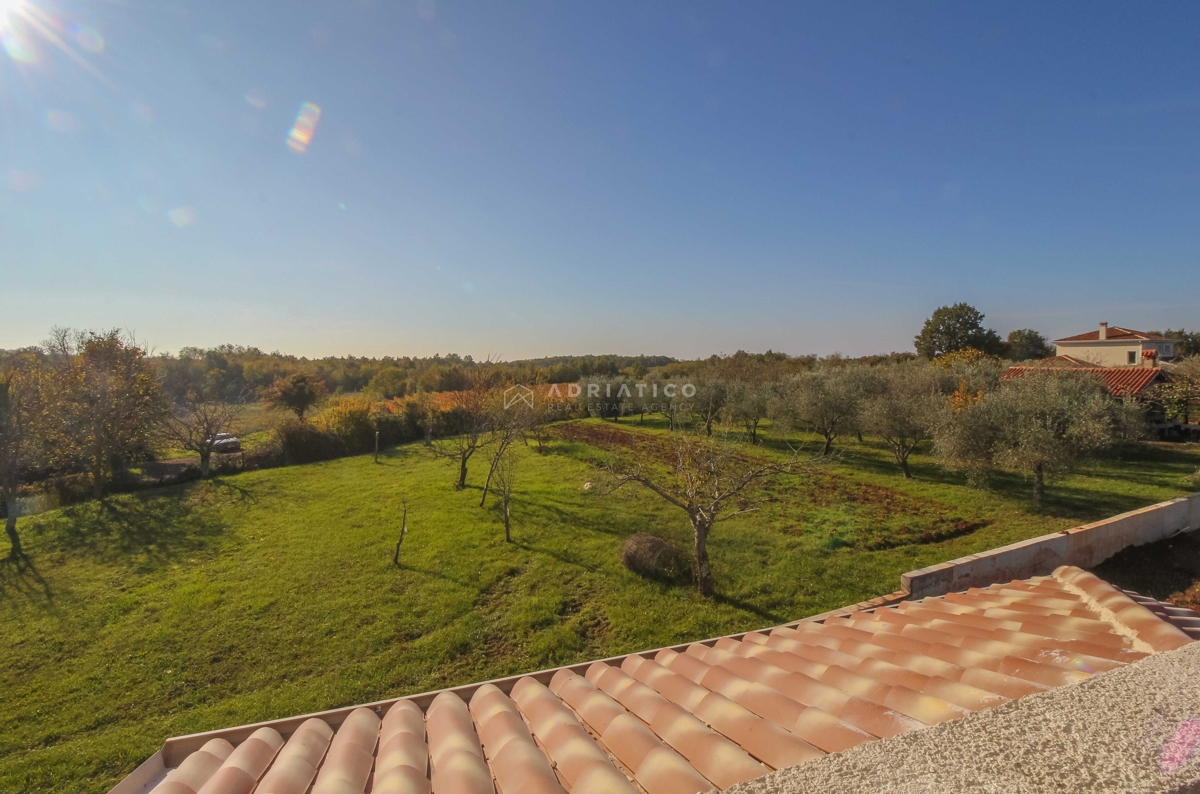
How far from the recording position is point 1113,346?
1170 inches

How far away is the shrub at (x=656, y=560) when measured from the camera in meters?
8.33

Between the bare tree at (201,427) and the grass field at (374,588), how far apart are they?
3.15 metres

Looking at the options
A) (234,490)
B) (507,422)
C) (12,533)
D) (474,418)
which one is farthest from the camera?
(234,490)

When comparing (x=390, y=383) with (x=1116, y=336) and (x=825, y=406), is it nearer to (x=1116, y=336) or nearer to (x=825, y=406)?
(x=825, y=406)

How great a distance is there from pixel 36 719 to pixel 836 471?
56.2 feet

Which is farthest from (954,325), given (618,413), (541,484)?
(541,484)

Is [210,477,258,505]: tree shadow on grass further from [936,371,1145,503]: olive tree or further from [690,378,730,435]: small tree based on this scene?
[936,371,1145,503]: olive tree

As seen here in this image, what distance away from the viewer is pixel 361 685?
227 inches

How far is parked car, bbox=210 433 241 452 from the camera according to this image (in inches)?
746

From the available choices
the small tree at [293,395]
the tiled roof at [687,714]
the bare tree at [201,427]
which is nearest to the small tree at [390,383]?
the small tree at [293,395]

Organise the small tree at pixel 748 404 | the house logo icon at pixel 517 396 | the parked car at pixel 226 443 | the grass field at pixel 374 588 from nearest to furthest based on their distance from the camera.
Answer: the grass field at pixel 374 588 → the house logo icon at pixel 517 396 → the parked car at pixel 226 443 → the small tree at pixel 748 404

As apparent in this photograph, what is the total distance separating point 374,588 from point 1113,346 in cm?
4186

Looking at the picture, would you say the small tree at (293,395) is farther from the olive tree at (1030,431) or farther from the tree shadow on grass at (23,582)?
the olive tree at (1030,431)

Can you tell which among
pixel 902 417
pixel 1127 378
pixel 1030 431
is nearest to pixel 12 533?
pixel 902 417
